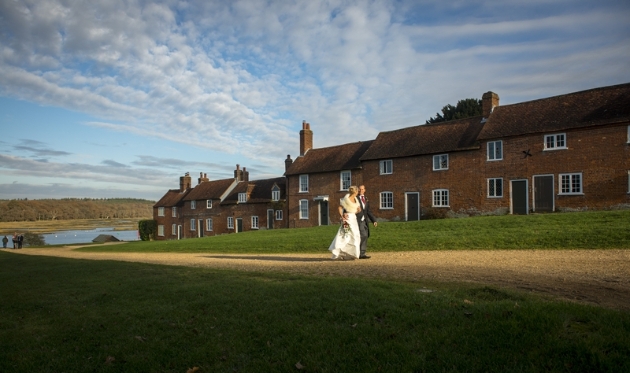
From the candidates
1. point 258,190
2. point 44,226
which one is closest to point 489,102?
point 258,190

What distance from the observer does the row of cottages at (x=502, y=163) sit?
2491cm

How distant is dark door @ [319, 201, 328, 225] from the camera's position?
1578 inches

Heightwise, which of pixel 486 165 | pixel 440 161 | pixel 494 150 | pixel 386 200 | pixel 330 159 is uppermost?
pixel 330 159

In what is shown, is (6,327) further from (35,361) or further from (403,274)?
(403,274)

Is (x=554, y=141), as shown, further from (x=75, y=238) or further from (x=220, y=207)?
(x=75, y=238)

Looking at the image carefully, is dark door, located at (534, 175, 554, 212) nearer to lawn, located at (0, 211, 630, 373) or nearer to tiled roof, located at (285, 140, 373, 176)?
tiled roof, located at (285, 140, 373, 176)

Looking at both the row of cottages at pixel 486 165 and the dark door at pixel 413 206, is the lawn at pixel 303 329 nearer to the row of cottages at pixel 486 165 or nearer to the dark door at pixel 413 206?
the row of cottages at pixel 486 165

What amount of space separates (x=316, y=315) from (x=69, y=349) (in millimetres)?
3269

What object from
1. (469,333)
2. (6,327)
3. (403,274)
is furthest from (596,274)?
(6,327)

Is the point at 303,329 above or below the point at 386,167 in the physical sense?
below

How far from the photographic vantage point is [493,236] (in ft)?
56.3

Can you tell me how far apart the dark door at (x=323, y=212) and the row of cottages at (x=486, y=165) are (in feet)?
0.30

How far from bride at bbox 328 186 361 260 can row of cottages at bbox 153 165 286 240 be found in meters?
32.1

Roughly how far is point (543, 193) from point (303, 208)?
21070 mm
